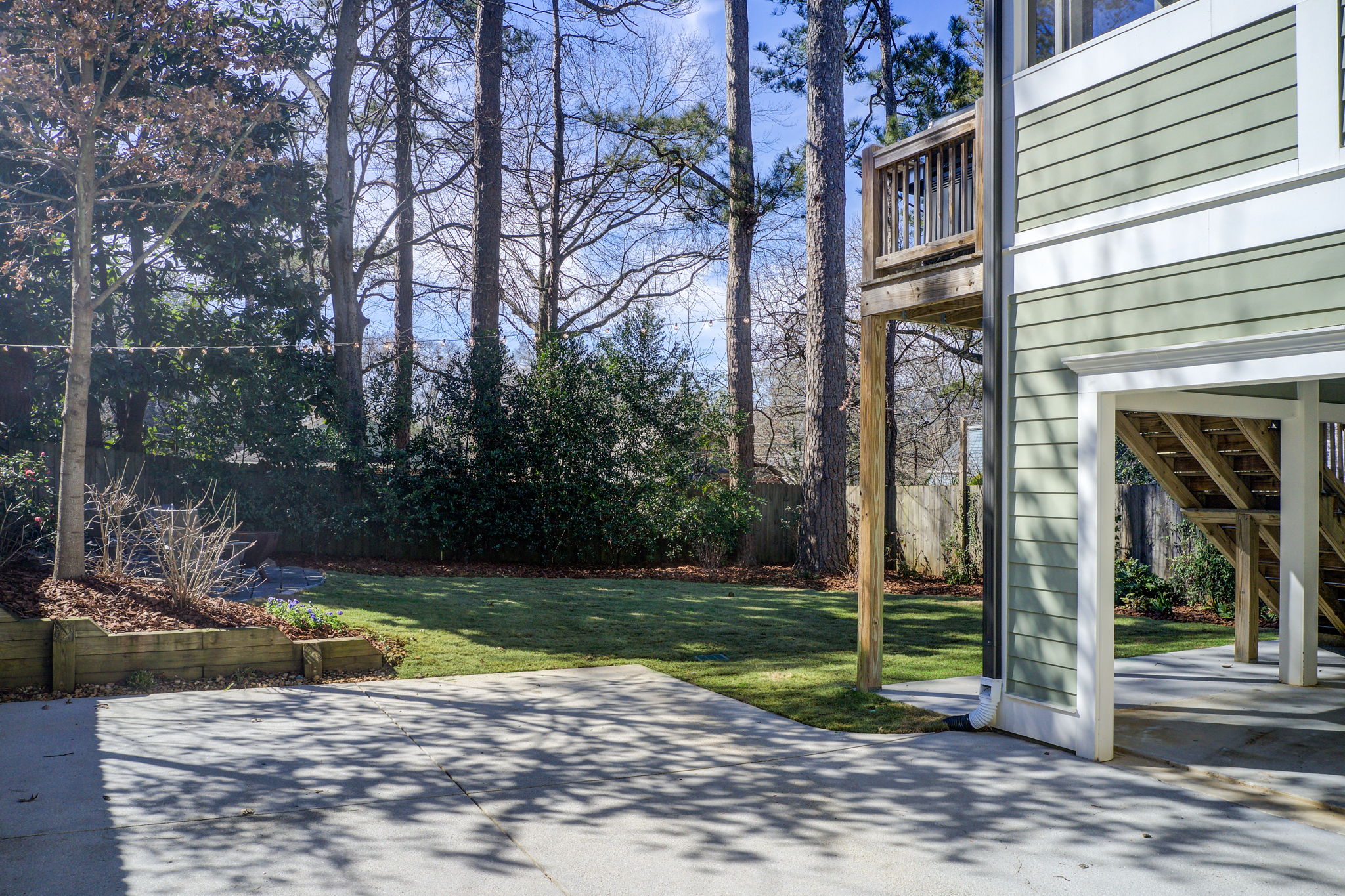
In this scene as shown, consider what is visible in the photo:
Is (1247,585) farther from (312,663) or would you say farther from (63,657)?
(63,657)

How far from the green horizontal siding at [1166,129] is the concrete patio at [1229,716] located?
2732mm

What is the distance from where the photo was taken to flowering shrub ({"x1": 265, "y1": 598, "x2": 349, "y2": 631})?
6.36 metres

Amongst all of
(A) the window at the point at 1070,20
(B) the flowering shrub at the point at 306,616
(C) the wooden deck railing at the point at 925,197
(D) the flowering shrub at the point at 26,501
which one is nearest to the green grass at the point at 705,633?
(B) the flowering shrub at the point at 306,616

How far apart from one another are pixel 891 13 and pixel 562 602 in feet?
37.7

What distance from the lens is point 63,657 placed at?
5160mm

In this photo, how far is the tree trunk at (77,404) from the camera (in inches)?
250

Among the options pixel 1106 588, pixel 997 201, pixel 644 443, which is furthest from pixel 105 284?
pixel 1106 588

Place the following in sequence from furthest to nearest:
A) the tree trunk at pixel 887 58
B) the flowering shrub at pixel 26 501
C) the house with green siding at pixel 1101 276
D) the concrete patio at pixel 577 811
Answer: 1. the tree trunk at pixel 887 58
2. the flowering shrub at pixel 26 501
3. the house with green siding at pixel 1101 276
4. the concrete patio at pixel 577 811

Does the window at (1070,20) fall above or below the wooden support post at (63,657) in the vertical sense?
above

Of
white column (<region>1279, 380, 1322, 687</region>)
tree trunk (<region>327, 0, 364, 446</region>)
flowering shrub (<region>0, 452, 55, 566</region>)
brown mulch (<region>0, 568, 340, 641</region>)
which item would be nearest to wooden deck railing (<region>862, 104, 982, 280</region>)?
white column (<region>1279, 380, 1322, 687</region>)

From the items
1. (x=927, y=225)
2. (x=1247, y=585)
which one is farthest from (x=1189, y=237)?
(x=1247, y=585)

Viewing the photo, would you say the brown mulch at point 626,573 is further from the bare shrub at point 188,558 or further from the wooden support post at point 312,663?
the wooden support post at point 312,663

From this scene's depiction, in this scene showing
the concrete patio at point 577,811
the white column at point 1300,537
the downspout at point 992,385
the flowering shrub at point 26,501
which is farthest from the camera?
the flowering shrub at point 26,501

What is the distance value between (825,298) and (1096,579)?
735 centimetres
